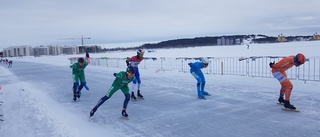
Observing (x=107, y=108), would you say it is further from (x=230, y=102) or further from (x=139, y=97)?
(x=230, y=102)

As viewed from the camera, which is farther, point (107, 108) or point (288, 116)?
point (107, 108)

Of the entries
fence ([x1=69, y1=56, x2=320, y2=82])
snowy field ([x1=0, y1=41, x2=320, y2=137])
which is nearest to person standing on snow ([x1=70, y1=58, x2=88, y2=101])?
snowy field ([x1=0, y1=41, x2=320, y2=137])

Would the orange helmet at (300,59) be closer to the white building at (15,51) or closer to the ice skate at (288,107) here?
the ice skate at (288,107)

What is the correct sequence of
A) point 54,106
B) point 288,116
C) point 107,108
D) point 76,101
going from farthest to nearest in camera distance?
point 76,101
point 54,106
point 107,108
point 288,116

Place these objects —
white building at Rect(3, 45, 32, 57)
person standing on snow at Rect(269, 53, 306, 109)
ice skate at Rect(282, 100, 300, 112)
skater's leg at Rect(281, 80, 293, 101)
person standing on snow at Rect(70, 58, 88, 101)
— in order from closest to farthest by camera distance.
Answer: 1. person standing on snow at Rect(269, 53, 306, 109)
2. ice skate at Rect(282, 100, 300, 112)
3. skater's leg at Rect(281, 80, 293, 101)
4. person standing on snow at Rect(70, 58, 88, 101)
5. white building at Rect(3, 45, 32, 57)

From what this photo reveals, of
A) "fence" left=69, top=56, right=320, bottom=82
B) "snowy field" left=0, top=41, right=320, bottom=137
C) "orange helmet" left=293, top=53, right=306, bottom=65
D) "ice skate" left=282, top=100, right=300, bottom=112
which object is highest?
"orange helmet" left=293, top=53, right=306, bottom=65

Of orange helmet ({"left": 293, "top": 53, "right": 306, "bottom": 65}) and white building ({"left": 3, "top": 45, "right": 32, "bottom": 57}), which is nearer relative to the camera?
orange helmet ({"left": 293, "top": 53, "right": 306, "bottom": 65})

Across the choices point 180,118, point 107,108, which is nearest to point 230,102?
point 180,118

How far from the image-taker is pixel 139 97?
369 inches

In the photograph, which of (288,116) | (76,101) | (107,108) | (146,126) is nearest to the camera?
(146,126)

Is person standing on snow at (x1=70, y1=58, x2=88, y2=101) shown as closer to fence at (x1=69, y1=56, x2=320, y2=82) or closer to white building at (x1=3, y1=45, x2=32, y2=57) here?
fence at (x1=69, y1=56, x2=320, y2=82)

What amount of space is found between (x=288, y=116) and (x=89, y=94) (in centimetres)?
725

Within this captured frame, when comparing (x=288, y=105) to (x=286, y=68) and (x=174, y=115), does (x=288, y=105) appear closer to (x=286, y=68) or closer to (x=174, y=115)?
(x=286, y=68)

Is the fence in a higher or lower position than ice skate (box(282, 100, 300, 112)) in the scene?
higher
